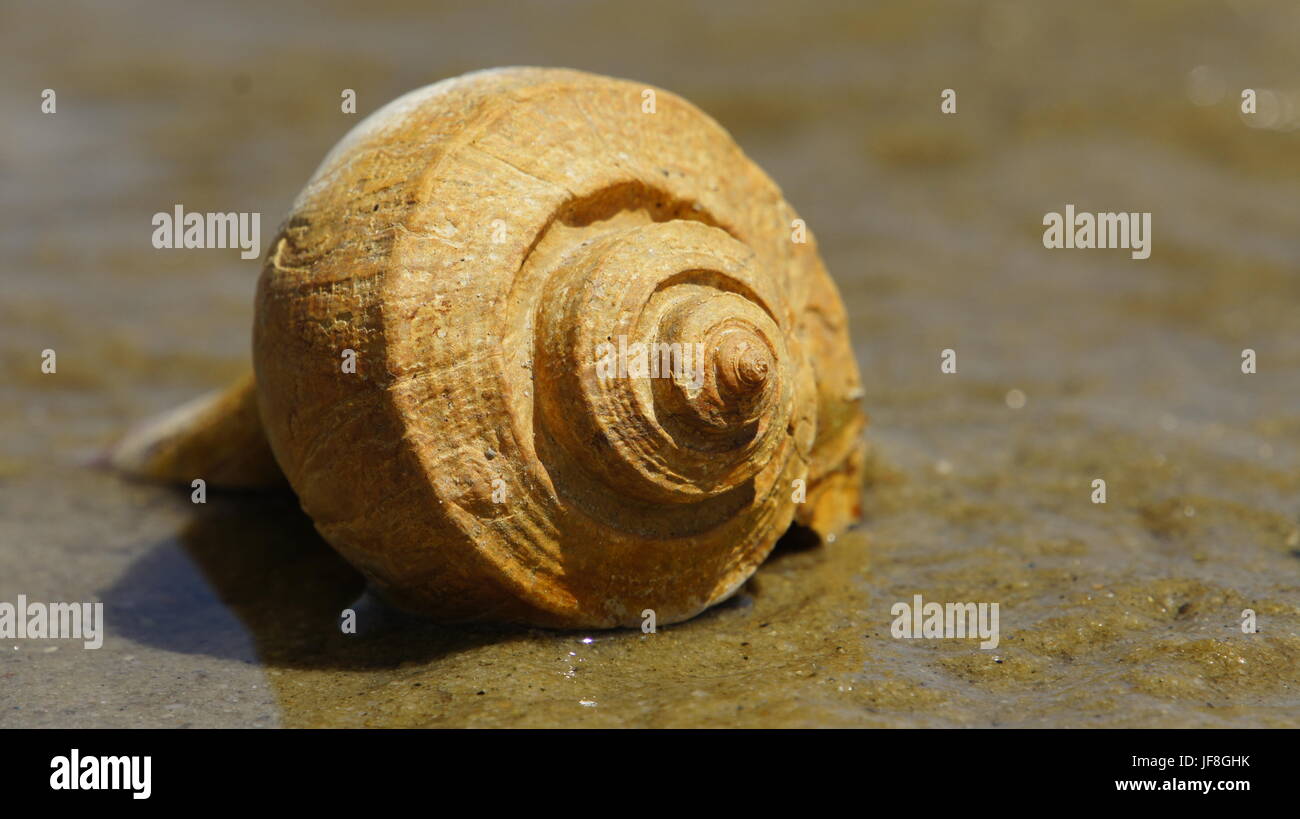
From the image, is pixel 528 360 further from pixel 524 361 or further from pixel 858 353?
pixel 858 353

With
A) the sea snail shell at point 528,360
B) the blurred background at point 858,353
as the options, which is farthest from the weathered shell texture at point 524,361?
the blurred background at point 858,353

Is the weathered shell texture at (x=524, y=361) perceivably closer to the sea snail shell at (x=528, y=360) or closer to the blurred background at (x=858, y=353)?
the sea snail shell at (x=528, y=360)

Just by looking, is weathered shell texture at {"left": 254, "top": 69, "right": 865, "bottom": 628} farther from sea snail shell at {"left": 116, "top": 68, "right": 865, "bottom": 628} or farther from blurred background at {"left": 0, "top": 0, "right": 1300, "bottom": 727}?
blurred background at {"left": 0, "top": 0, "right": 1300, "bottom": 727}

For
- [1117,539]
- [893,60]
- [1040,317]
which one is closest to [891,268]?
[1040,317]

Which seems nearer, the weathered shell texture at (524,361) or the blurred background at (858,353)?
the weathered shell texture at (524,361)

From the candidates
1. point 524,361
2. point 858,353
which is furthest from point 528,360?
point 858,353

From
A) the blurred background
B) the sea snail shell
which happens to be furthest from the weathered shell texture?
the blurred background
